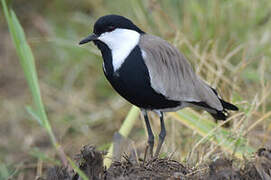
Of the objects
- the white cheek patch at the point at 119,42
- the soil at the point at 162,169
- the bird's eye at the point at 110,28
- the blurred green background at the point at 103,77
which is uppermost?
the bird's eye at the point at 110,28

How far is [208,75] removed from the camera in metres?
3.45

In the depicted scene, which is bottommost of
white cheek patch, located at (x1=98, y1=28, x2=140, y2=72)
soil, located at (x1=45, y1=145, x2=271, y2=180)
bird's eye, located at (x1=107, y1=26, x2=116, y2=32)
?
soil, located at (x1=45, y1=145, x2=271, y2=180)

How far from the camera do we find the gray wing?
2.49 metres

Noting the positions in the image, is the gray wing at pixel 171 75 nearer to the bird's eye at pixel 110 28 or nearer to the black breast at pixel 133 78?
the black breast at pixel 133 78

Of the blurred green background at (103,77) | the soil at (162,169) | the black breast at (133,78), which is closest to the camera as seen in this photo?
the soil at (162,169)

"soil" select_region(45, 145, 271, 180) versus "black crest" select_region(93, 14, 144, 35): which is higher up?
"black crest" select_region(93, 14, 144, 35)

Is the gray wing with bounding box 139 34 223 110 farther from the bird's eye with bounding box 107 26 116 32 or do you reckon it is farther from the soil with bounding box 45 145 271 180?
the soil with bounding box 45 145 271 180

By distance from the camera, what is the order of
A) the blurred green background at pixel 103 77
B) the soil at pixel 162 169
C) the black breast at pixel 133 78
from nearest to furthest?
the soil at pixel 162 169 → the black breast at pixel 133 78 → the blurred green background at pixel 103 77

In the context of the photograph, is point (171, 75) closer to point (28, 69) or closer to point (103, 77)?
point (28, 69)

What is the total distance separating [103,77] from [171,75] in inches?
81.9

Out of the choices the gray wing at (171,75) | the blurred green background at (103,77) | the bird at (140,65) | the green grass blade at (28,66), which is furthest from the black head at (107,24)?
the blurred green background at (103,77)

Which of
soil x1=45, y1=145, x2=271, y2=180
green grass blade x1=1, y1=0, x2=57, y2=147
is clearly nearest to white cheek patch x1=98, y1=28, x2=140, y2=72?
green grass blade x1=1, y1=0, x2=57, y2=147

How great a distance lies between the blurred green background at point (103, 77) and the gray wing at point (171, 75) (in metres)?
0.30

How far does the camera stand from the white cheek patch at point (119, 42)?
2.44 metres
